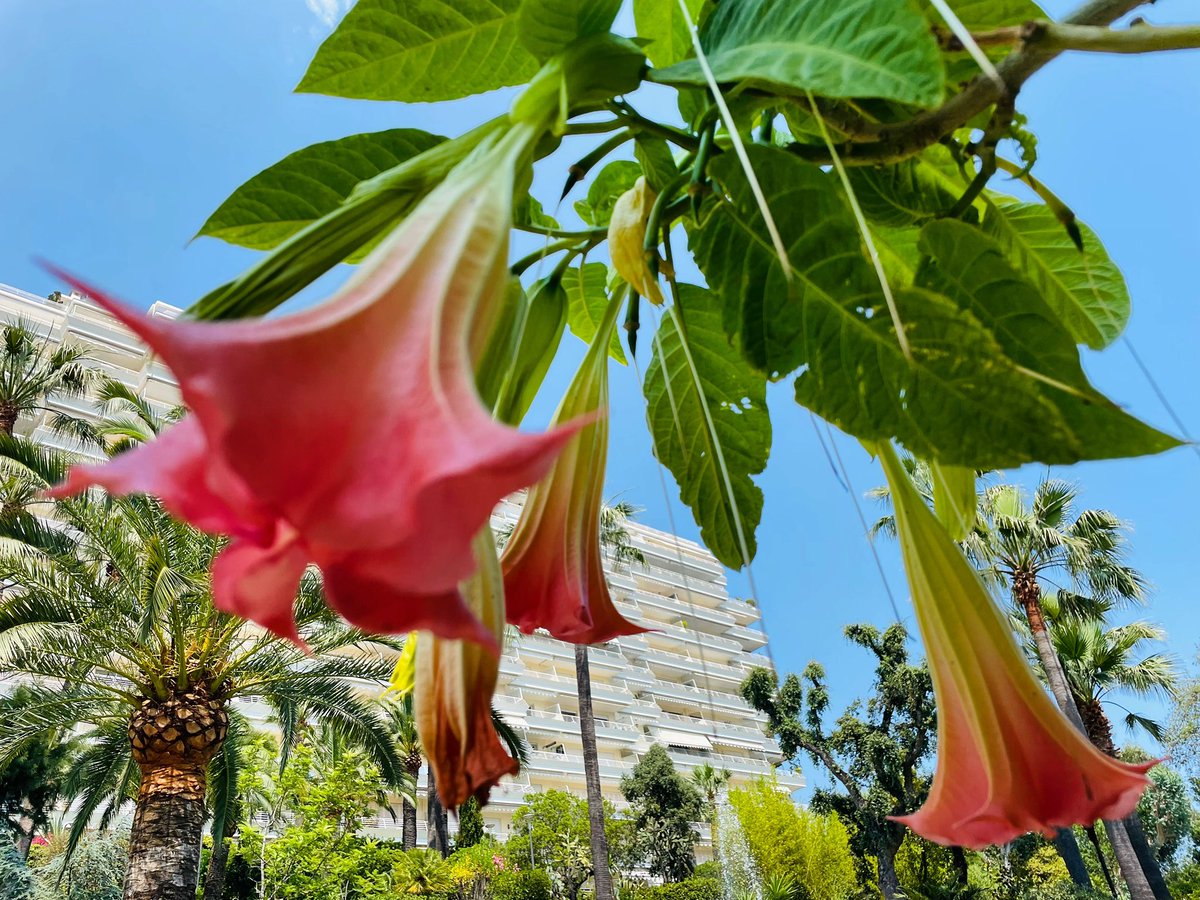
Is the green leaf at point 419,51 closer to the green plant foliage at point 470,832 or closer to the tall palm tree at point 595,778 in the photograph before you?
the tall palm tree at point 595,778

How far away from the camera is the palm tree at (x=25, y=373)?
639cm

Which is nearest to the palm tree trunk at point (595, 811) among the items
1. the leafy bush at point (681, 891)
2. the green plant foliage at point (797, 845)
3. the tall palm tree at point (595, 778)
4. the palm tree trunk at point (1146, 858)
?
the tall palm tree at point (595, 778)

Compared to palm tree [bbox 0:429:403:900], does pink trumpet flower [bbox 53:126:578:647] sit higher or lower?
lower

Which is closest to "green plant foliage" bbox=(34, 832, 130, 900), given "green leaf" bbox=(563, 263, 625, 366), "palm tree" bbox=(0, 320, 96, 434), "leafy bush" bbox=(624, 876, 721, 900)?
"palm tree" bbox=(0, 320, 96, 434)

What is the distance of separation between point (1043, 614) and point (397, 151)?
32.6ft

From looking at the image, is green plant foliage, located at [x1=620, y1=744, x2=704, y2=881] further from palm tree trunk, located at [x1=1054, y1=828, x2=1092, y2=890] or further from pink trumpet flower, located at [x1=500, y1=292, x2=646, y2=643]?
pink trumpet flower, located at [x1=500, y1=292, x2=646, y2=643]

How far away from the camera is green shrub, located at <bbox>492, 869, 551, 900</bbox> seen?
10453 millimetres

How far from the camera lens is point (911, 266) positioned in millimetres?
323

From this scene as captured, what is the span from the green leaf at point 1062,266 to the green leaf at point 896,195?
46 millimetres

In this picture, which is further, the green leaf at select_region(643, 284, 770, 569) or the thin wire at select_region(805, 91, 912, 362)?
the green leaf at select_region(643, 284, 770, 569)

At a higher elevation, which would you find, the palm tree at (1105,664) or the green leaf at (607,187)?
the palm tree at (1105,664)

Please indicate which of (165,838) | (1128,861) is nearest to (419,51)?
(165,838)

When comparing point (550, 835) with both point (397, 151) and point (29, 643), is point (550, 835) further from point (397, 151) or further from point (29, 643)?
point (397, 151)

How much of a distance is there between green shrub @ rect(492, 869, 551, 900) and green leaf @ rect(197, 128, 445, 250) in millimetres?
11558
